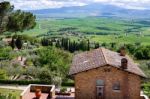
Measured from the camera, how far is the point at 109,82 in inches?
1511

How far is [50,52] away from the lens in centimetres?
6912

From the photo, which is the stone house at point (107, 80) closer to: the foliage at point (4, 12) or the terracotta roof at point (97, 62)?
the terracotta roof at point (97, 62)

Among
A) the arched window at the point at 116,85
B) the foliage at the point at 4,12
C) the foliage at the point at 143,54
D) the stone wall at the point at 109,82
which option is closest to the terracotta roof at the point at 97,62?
the stone wall at the point at 109,82

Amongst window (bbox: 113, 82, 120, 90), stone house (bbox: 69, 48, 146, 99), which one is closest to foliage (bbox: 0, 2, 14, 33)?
stone house (bbox: 69, 48, 146, 99)

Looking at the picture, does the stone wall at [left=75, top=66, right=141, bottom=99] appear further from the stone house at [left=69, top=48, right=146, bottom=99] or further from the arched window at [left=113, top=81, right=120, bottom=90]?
the arched window at [left=113, top=81, right=120, bottom=90]

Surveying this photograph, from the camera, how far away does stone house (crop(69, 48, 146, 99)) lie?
38.0 meters

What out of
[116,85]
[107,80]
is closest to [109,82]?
[107,80]

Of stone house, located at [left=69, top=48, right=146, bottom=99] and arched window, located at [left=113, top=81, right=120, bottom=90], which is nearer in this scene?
stone house, located at [left=69, top=48, right=146, bottom=99]

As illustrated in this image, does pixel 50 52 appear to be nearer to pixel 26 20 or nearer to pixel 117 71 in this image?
pixel 26 20

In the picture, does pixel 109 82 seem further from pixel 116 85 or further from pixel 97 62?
pixel 97 62

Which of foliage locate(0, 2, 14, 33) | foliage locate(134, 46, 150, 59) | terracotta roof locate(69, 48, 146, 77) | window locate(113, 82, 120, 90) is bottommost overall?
foliage locate(134, 46, 150, 59)

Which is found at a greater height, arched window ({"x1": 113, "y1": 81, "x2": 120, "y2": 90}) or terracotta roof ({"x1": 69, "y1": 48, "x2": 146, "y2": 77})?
terracotta roof ({"x1": 69, "y1": 48, "x2": 146, "y2": 77})

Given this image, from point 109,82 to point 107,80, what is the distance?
0.89 ft

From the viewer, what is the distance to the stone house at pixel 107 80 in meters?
38.0
